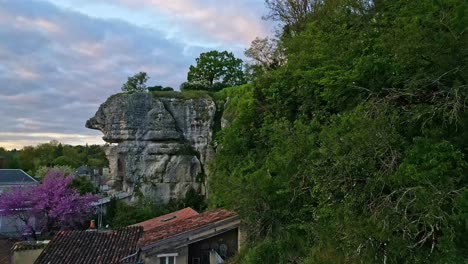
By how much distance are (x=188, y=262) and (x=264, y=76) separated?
6.80m

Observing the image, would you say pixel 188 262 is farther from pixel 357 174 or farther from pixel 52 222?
pixel 52 222

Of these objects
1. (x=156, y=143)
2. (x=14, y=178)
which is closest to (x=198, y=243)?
(x=156, y=143)

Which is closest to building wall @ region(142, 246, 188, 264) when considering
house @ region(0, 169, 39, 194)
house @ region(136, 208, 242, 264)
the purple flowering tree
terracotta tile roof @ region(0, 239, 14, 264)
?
house @ region(136, 208, 242, 264)

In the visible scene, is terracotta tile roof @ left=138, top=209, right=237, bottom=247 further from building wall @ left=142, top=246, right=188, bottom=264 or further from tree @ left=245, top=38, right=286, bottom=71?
tree @ left=245, top=38, right=286, bottom=71

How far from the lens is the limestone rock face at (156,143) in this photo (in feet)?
102

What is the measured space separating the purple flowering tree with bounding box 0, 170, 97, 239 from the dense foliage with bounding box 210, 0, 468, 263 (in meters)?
18.6

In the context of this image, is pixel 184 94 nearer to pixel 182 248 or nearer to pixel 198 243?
pixel 198 243

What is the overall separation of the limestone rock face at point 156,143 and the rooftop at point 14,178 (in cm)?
1623

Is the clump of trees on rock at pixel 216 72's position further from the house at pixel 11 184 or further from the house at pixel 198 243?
the house at pixel 198 243

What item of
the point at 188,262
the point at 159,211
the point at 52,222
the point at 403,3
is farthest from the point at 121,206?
the point at 403,3

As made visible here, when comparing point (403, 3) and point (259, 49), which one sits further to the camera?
point (259, 49)

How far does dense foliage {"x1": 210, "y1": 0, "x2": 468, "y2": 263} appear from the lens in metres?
5.49

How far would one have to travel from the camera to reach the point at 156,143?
31.3 meters

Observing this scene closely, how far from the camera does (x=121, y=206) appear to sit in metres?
29.7
